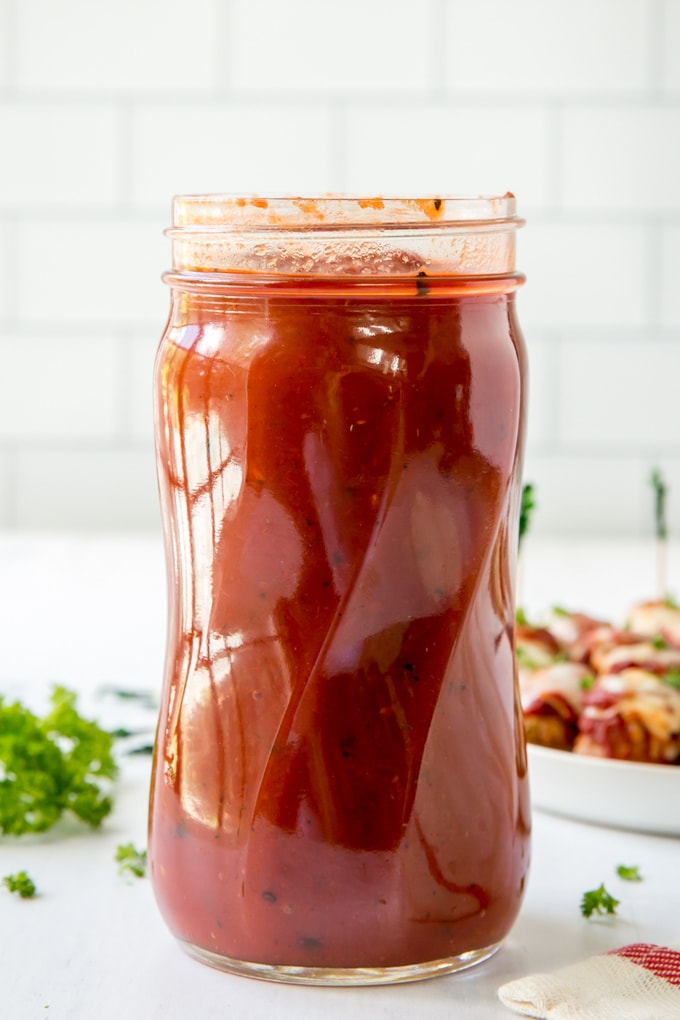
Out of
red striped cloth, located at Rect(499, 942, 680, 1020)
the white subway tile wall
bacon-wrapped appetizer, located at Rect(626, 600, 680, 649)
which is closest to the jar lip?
red striped cloth, located at Rect(499, 942, 680, 1020)

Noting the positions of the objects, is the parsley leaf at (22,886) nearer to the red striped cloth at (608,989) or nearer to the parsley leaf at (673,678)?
the red striped cloth at (608,989)

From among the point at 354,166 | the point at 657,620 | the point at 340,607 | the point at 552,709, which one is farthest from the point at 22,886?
the point at 354,166

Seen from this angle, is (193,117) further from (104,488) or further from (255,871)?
(255,871)

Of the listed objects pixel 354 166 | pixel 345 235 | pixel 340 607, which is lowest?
pixel 340 607

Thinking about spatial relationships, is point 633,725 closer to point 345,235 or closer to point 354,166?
point 345,235

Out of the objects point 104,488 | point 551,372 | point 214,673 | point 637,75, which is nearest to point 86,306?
point 104,488

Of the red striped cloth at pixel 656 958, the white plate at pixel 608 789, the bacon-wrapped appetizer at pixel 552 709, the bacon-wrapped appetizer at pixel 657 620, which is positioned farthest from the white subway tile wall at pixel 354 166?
the red striped cloth at pixel 656 958
